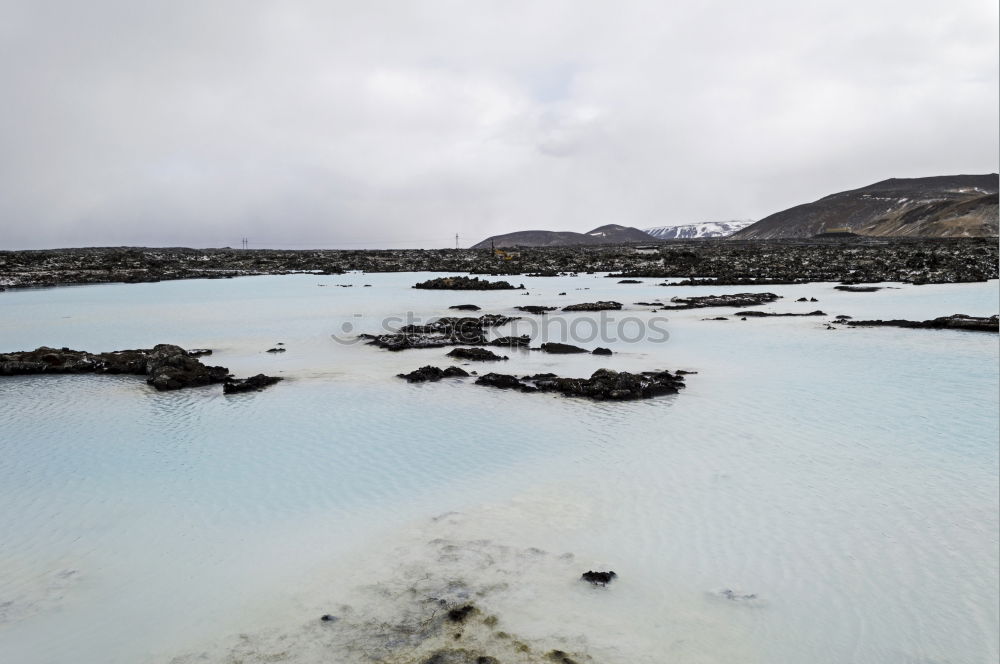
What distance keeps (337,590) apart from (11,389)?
36.3 ft

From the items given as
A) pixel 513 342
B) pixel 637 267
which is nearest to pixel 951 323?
pixel 513 342

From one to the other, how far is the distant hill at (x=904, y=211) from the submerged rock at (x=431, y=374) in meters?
95.5

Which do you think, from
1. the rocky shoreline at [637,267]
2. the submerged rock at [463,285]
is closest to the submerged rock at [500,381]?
the submerged rock at [463,285]

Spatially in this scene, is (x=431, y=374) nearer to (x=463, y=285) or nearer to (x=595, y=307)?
(x=595, y=307)

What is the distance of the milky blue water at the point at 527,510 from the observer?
4.27 m

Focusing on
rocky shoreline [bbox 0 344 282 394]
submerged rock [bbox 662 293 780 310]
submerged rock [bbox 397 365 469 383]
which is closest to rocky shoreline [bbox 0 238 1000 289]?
submerged rock [bbox 662 293 780 310]

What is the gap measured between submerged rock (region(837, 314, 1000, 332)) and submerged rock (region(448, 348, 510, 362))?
1193 cm

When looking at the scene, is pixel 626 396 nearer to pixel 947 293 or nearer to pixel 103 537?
pixel 103 537

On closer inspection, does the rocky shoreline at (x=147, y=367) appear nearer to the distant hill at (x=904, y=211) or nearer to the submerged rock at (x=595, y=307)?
the submerged rock at (x=595, y=307)

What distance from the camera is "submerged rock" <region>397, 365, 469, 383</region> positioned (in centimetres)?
1195

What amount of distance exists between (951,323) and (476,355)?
14258mm

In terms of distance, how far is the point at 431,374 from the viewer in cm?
1208

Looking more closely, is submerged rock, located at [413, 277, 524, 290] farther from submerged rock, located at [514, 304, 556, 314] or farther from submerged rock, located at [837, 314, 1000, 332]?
submerged rock, located at [837, 314, 1000, 332]

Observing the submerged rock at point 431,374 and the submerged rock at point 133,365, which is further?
the submerged rock at point 431,374
